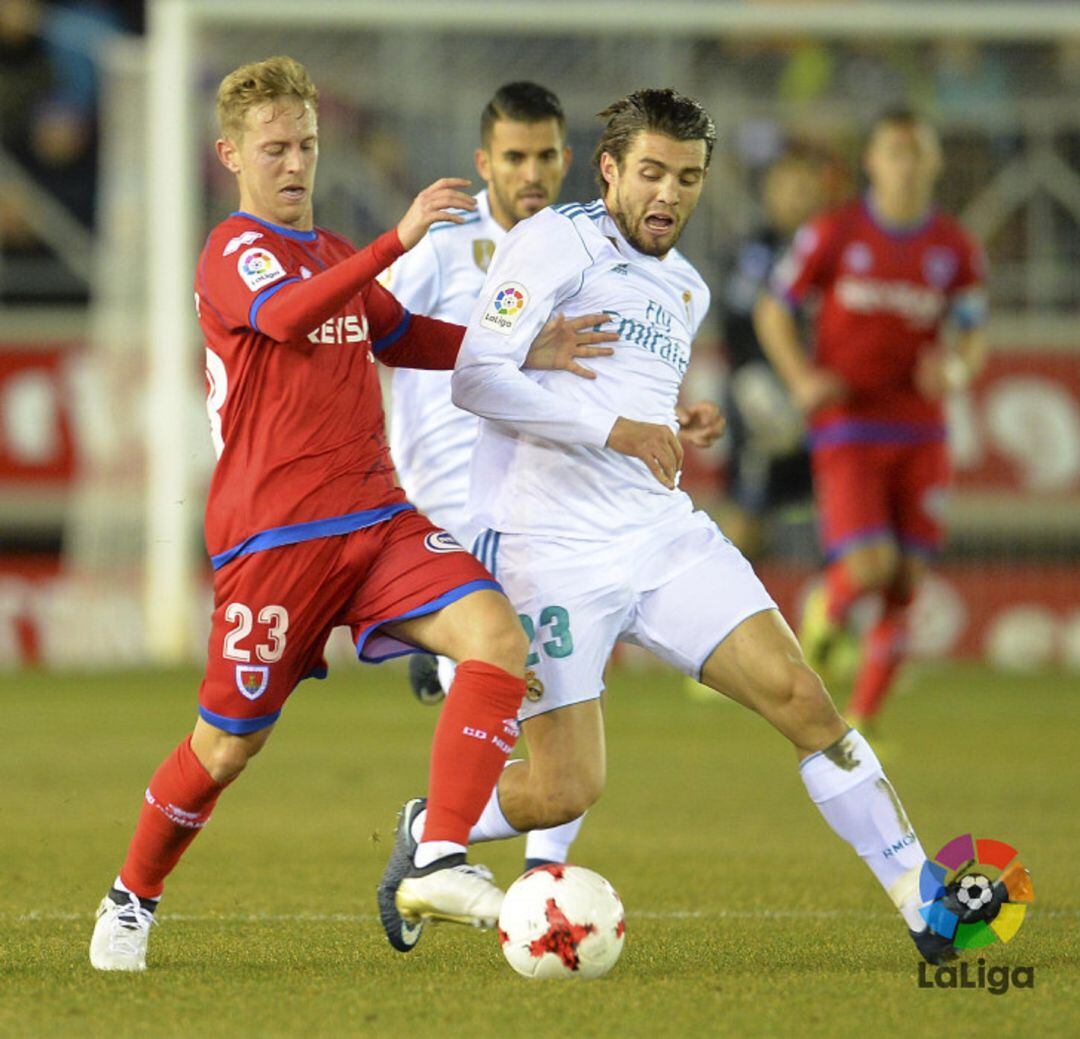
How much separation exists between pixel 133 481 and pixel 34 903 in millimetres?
8782

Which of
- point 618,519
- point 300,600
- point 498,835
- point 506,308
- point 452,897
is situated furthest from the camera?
point 498,835

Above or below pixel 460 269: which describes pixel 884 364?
below

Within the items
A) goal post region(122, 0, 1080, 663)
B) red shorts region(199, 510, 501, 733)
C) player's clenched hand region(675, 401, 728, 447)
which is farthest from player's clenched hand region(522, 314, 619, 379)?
goal post region(122, 0, 1080, 663)

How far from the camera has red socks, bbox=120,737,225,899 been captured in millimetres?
4848

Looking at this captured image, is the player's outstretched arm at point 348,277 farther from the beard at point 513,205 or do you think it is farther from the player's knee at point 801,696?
the beard at point 513,205

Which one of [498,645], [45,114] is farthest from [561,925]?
[45,114]

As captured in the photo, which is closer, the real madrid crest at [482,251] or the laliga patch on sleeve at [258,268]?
the laliga patch on sleeve at [258,268]

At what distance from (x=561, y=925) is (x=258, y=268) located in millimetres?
1551

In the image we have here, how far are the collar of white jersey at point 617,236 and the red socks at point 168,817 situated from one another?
1.57 meters

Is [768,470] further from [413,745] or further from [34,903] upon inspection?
[34,903]

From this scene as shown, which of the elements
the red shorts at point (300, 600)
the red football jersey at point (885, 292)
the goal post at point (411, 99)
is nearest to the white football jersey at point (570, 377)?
the red shorts at point (300, 600)

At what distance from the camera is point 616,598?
5121 mm

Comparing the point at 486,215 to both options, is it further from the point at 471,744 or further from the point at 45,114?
the point at 45,114

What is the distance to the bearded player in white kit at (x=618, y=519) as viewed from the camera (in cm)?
492
